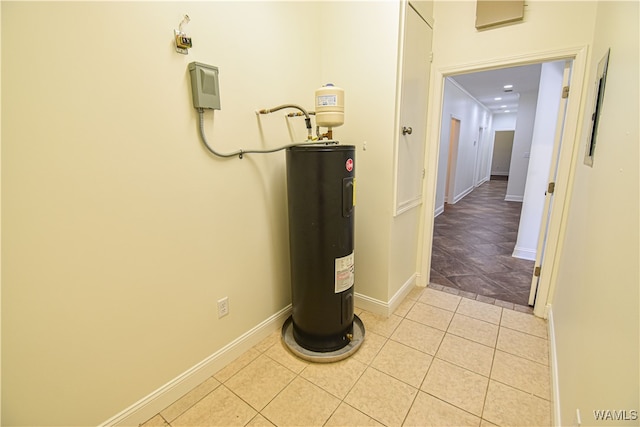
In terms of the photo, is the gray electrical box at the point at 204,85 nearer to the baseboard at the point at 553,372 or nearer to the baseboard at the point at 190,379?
the baseboard at the point at 190,379

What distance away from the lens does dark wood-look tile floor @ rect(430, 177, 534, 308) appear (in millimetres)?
2832

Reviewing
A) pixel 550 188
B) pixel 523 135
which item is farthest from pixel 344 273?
pixel 523 135

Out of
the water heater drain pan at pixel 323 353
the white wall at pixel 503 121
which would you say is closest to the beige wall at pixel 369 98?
the water heater drain pan at pixel 323 353

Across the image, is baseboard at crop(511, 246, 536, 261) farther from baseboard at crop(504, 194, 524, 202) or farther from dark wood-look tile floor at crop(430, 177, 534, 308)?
baseboard at crop(504, 194, 524, 202)

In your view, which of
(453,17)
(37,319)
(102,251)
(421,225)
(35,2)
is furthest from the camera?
(421,225)

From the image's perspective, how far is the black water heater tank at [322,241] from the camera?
1692 millimetres

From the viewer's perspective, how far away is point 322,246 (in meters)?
1.79

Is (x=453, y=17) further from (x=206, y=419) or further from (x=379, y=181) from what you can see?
(x=206, y=419)

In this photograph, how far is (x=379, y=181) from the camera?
219cm

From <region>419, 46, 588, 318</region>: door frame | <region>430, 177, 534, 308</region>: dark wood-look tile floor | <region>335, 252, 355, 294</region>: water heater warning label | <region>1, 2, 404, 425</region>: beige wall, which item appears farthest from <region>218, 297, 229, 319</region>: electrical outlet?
<region>430, 177, 534, 308</region>: dark wood-look tile floor

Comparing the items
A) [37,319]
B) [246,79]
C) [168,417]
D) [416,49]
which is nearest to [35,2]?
[246,79]

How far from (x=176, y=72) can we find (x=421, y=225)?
2330mm

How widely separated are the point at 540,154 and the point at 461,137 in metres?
3.76

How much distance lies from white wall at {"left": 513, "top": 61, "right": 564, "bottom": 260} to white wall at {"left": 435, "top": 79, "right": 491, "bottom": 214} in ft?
4.74
